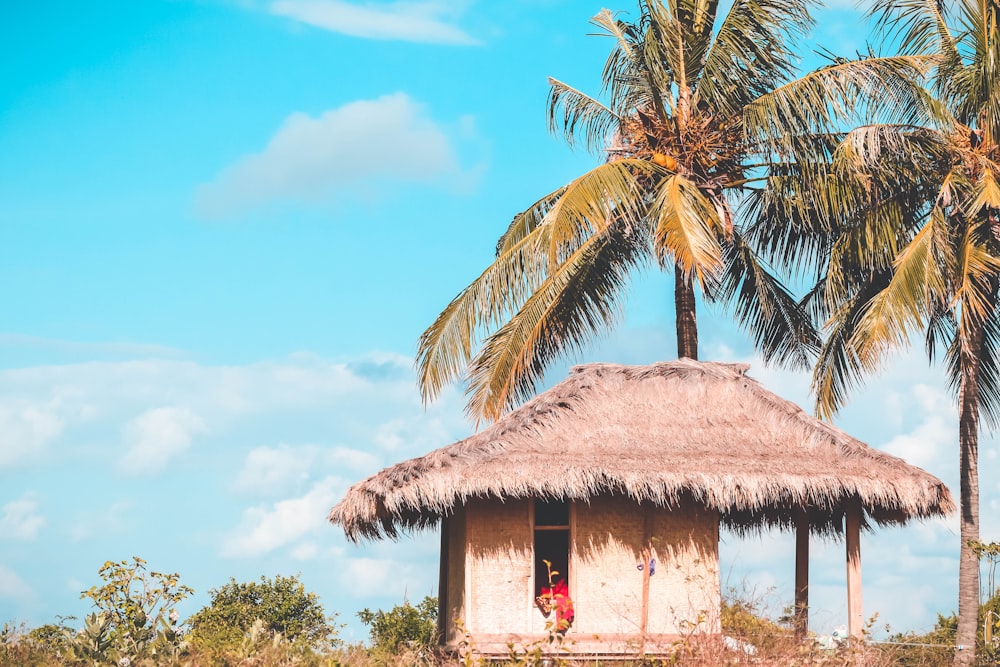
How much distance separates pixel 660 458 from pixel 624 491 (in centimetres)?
50

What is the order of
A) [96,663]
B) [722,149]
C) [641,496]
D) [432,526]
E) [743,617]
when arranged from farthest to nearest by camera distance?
[722,149] < [432,526] < [743,617] < [641,496] < [96,663]

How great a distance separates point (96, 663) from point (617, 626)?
468 cm

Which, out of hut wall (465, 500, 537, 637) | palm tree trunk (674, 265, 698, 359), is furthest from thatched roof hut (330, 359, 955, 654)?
palm tree trunk (674, 265, 698, 359)

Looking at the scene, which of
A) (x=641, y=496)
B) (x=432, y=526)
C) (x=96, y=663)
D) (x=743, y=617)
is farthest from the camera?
(x=432, y=526)

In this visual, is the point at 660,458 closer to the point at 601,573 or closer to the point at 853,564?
the point at 601,573

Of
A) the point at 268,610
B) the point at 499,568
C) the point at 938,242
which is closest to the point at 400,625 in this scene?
the point at 268,610

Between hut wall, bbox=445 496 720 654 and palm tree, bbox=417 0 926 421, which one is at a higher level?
palm tree, bbox=417 0 926 421

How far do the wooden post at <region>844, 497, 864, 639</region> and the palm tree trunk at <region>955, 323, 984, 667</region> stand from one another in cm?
317

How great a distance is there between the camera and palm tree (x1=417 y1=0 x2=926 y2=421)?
15.6 m

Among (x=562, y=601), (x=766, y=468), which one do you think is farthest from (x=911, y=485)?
(x=562, y=601)

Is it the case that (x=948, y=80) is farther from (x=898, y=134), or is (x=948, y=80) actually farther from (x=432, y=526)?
(x=432, y=526)

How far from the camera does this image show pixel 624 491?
40.1ft

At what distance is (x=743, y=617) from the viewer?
13.1m

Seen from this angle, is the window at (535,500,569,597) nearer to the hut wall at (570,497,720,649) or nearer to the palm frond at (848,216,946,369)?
the hut wall at (570,497,720,649)
